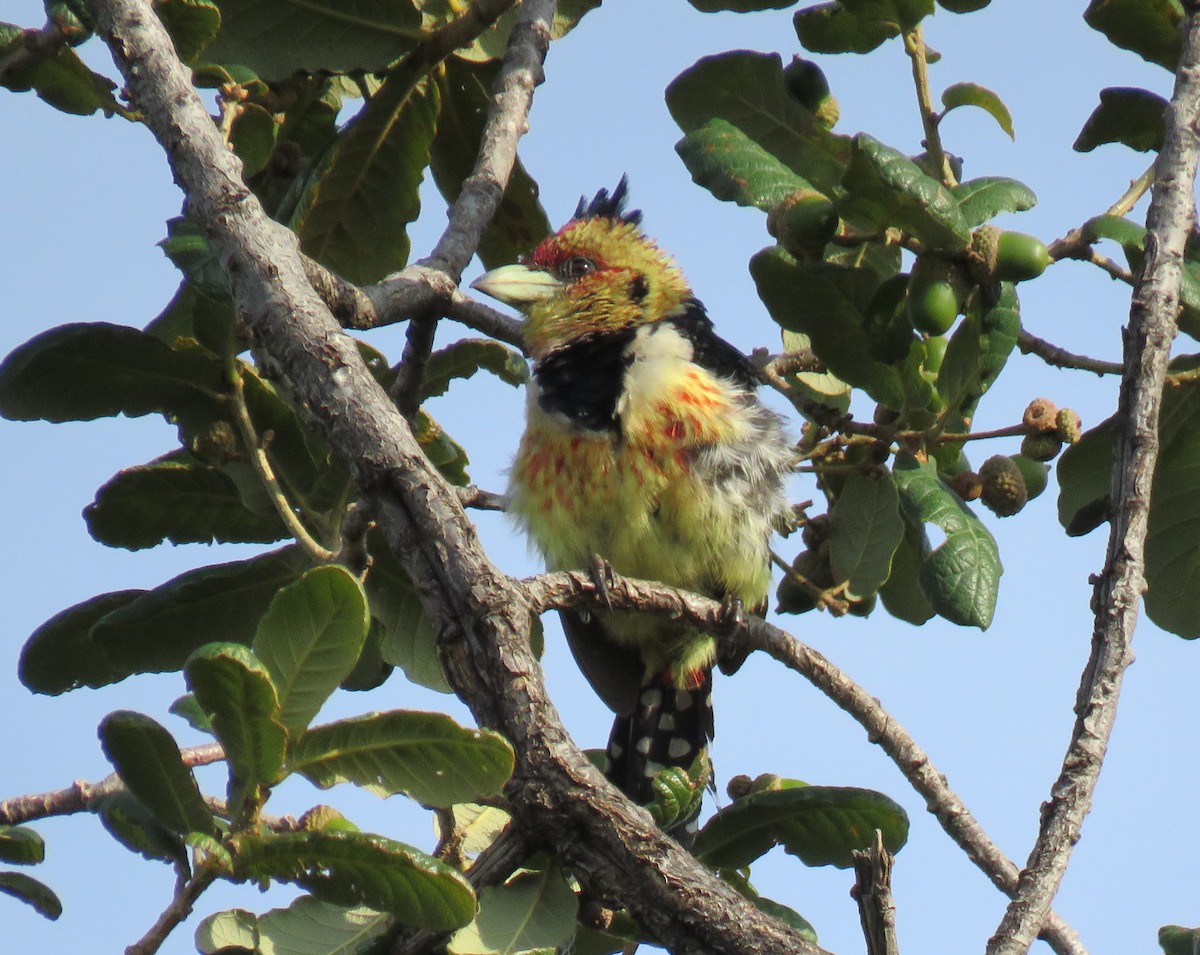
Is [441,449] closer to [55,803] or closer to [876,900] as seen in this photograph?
[55,803]

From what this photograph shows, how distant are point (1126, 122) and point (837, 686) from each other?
1238 millimetres

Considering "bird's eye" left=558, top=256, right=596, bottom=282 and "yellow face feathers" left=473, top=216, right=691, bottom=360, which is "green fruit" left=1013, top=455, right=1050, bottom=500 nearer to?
"yellow face feathers" left=473, top=216, right=691, bottom=360

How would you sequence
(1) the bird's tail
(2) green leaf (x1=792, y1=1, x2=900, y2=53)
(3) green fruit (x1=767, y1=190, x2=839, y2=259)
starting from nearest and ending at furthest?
(3) green fruit (x1=767, y1=190, x2=839, y2=259), (2) green leaf (x1=792, y1=1, x2=900, y2=53), (1) the bird's tail

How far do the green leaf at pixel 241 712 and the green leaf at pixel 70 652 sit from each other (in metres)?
0.91

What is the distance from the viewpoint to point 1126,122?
8.87ft

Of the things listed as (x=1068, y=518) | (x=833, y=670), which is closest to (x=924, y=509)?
(x=833, y=670)

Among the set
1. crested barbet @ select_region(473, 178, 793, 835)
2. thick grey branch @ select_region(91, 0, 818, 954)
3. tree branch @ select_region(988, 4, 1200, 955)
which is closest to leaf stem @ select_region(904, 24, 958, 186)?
tree branch @ select_region(988, 4, 1200, 955)

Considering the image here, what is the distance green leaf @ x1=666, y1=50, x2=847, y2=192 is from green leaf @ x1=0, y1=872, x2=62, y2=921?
168 cm

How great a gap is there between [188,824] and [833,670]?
1082 millimetres

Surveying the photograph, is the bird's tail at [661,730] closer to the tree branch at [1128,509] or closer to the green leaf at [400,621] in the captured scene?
the green leaf at [400,621]

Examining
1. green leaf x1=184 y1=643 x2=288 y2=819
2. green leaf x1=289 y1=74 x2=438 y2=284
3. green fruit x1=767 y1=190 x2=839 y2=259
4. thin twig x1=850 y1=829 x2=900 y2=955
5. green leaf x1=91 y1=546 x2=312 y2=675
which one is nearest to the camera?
thin twig x1=850 y1=829 x2=900 y2=955

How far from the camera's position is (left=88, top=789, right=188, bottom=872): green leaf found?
1681 mm

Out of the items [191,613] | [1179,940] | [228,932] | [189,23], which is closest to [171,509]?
[191,613]

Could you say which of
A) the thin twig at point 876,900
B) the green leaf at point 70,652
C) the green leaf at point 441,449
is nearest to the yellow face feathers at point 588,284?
the green leaf at point 441,449
